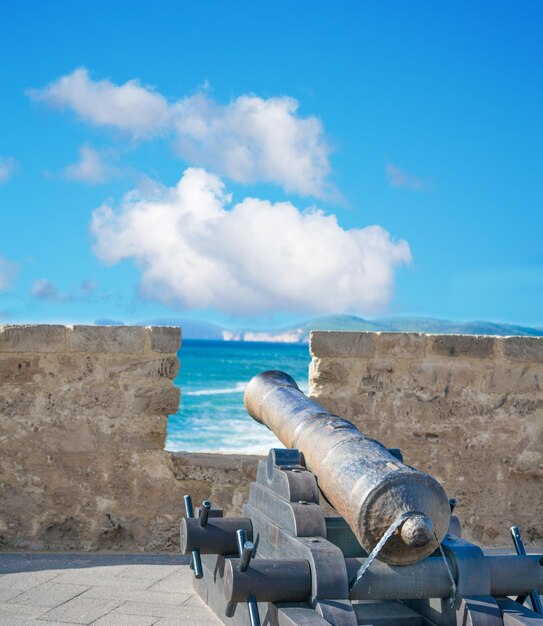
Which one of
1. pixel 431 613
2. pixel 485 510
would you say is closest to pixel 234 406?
pixel 485 510

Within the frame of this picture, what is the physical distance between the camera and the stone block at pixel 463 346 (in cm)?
559

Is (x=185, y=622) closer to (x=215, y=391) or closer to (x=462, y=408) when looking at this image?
(x=462, y=408)

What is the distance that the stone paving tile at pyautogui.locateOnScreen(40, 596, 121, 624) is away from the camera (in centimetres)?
378

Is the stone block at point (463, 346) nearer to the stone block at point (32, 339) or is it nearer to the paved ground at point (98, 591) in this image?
the paved ground at point (98, 591)

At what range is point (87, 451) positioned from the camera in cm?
531

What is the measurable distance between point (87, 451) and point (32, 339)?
80 centimetres

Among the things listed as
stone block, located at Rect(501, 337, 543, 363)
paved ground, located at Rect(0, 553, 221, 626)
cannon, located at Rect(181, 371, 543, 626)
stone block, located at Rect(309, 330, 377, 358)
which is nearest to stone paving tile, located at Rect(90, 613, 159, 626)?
paved ground, located at Rect(0, 553, 221, 626)

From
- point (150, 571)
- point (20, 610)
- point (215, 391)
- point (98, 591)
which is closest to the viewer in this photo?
point (20, 610)

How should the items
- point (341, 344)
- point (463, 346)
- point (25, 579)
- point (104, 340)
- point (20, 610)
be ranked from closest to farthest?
point (20, 610) < point (25, 579) < point (104, 340) < point (341, 344) < point (463, 346)

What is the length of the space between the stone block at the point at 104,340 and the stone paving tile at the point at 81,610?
65.9 inches

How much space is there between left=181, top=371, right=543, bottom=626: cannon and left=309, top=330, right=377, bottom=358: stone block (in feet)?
6.39

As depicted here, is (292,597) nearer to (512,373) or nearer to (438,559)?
(438,559)

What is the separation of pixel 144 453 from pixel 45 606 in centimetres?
147

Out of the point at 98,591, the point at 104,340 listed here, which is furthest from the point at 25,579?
the point at 104,340
